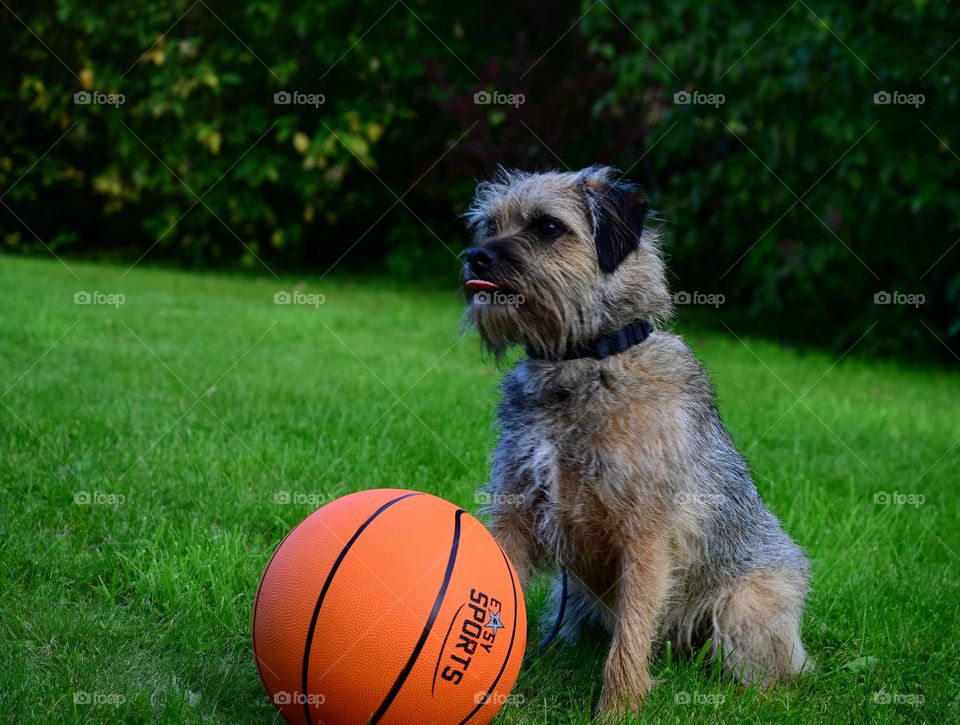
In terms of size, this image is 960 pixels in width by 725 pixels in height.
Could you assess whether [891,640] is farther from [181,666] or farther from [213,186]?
[213,186]

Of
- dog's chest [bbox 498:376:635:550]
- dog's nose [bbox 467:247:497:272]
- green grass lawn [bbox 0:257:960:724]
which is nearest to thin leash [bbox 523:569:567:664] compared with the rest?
green grass lawn [bbox 0:257:960:724]

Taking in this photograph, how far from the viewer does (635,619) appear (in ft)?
10.9

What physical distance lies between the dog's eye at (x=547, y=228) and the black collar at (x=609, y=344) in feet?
1.31

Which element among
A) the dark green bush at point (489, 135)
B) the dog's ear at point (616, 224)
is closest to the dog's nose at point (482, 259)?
the dog's ear at point (616, 224)

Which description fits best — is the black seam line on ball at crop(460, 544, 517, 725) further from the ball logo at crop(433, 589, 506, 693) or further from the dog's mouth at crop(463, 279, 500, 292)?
the dog's mouth at crop(463, 279, 500, 292)

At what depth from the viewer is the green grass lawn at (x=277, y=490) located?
341 cm

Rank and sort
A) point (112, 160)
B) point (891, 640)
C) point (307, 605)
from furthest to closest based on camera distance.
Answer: point (112, 160), point (891, 640), point (307, 605)

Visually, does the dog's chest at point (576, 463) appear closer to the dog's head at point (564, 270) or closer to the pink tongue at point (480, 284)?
the dog's head at point (564, 270)

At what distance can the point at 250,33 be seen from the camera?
1464cm


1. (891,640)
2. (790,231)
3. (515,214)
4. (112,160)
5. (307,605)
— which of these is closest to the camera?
(307,605)

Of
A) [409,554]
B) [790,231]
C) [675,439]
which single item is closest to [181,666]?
[409,554]

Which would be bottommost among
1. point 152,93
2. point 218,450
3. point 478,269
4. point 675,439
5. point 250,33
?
point 218,450

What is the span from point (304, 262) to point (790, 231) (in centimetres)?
833

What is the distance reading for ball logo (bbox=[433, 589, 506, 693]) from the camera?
9.15 feet
